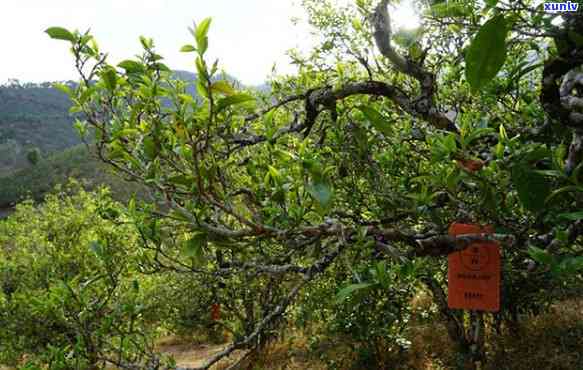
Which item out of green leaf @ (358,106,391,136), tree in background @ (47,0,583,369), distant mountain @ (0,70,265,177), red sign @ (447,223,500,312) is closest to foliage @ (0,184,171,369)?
tree in background @ (47,0,583,369)

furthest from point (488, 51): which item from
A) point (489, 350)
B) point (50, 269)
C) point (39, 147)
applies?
point (39, 147)

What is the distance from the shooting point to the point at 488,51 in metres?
0.71

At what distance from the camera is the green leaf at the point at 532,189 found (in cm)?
115

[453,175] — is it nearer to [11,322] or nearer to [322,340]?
[322,340]

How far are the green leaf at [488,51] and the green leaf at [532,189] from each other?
528 mm

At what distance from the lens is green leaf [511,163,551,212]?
3.79 feet

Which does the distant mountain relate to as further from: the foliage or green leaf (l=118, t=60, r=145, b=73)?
green leaf (l=118, t=60, r=145, b=73)

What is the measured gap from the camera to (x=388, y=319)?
6266 millimetres

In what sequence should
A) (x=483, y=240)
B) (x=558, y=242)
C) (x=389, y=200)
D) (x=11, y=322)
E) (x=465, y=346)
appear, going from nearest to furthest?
(x=558, y=242), (x=483, y=240), (x=389, y=200), (x=465, y=346), (x=11, y=322)

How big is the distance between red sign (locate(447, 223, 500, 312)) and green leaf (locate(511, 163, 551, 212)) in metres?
0.83

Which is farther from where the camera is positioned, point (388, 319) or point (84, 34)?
point (388, 319)

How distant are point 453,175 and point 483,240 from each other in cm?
45

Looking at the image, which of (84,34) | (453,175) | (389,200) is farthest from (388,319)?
(84,34)

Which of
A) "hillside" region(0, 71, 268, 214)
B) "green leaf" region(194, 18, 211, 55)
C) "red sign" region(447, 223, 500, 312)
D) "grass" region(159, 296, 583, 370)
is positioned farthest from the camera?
"hillside" region(0, 71, 268, 214)
